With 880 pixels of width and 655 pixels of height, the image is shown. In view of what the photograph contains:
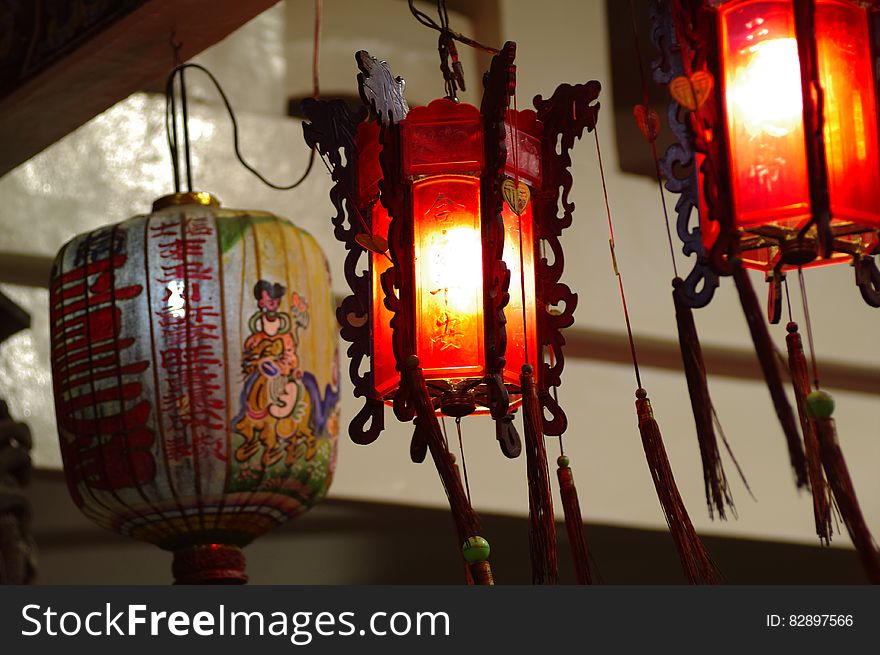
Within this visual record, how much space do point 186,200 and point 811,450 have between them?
1.45m

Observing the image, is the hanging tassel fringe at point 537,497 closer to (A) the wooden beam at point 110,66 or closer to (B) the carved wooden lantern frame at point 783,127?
(B) the carved wooden lantern frame at point 783,127

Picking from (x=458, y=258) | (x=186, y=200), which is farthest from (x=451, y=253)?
(x=186, y=200)

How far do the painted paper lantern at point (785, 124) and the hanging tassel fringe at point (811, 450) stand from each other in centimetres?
11

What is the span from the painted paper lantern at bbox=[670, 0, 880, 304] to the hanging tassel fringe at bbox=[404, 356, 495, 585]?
0.44 m

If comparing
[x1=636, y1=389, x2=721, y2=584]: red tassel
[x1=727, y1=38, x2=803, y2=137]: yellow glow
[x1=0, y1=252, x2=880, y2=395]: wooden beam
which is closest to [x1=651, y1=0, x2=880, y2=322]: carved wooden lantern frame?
[x1=727, y1=38, x2=803, y2=137]: yellow glow

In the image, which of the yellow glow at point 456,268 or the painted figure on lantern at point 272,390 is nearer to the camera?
the yellow glow at point 456,268

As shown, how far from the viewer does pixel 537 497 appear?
2.15 m

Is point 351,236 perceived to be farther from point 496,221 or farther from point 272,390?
point 272,390

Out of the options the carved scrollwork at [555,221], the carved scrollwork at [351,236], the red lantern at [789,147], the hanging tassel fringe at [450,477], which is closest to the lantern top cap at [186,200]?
the carved scrollwork at [351,236]

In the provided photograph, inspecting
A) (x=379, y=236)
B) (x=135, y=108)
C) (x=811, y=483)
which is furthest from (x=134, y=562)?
(x=811, y=483)

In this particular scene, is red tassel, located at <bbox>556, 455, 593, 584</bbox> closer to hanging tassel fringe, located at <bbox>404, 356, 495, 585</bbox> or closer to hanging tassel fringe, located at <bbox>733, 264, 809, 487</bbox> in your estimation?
hanging tassel fringe, located at <bbox>404, 356, 495, 585</bbox>

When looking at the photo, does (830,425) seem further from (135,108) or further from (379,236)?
(135,108)

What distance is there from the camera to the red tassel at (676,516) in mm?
2062

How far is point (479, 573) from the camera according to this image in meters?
2.14
